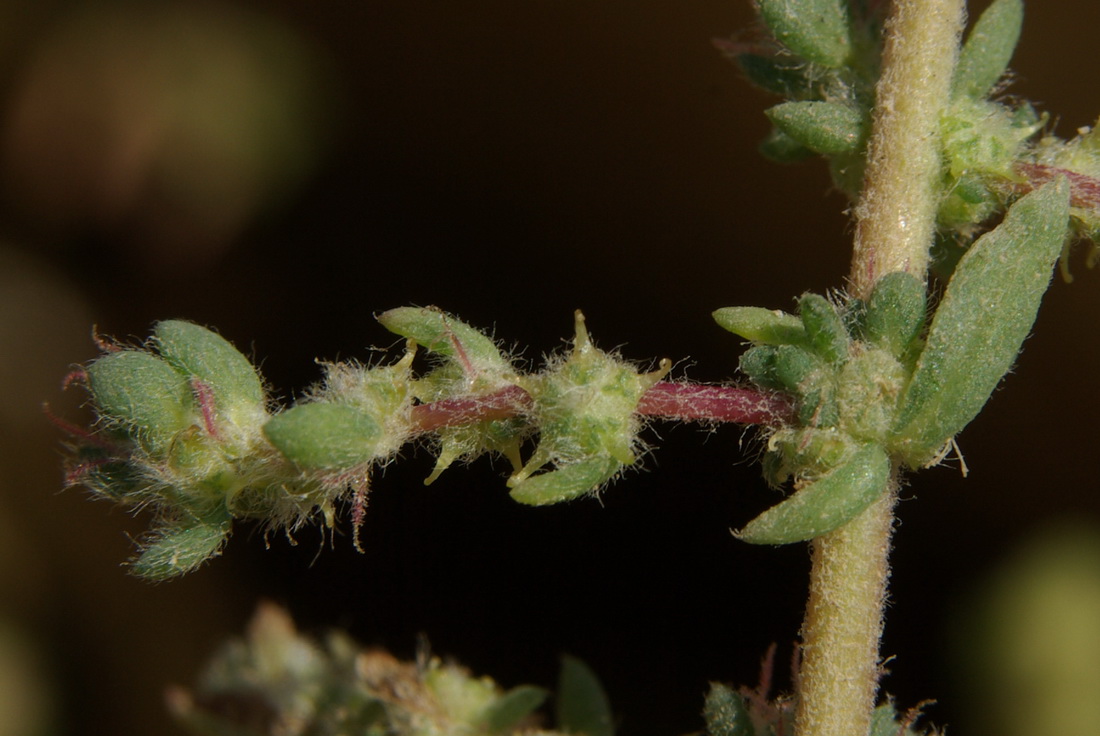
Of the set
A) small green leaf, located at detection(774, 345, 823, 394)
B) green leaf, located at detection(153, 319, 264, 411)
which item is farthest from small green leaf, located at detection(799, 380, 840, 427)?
green leaf, located at detection(153, 319, 264, 411)

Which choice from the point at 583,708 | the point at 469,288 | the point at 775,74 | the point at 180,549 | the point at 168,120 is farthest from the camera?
the point at 168,120

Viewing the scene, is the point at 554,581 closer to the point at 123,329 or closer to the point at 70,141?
the point at 123,329

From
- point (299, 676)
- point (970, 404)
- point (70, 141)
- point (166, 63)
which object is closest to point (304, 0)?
point (166, 63)

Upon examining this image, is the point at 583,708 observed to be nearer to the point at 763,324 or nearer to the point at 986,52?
the point at 763,324

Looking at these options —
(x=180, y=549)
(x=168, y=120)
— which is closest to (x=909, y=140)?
(x=180, y=549)

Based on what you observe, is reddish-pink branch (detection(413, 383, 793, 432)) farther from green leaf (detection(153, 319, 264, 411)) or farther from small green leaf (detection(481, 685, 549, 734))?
small green leaf (detection(481, 685, 549, 734))

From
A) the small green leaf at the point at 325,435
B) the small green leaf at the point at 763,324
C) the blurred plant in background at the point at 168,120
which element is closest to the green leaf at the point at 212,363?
the small green leaf at the point at 325,435
